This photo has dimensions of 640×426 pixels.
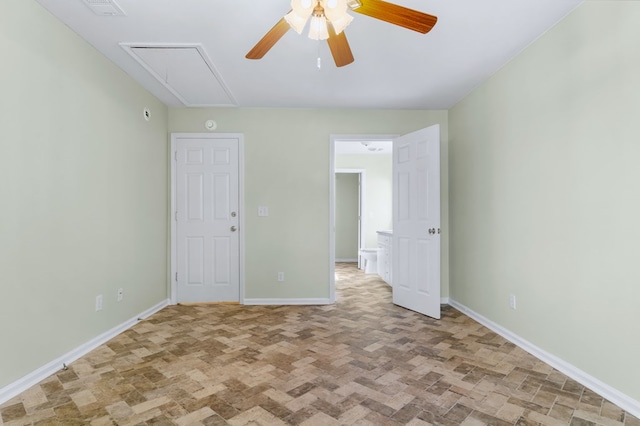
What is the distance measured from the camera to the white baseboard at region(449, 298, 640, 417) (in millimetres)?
1876

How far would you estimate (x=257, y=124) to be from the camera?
425 centimetres

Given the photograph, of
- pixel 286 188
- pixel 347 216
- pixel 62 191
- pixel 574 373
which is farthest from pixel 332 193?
pixel 347 216

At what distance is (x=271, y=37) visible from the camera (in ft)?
5.94

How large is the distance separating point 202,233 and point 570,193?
12.3 feet

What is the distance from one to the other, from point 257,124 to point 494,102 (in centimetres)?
267

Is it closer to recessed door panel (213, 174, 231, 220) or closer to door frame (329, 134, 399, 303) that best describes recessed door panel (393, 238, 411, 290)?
door frame (329, 134, 399, 303)

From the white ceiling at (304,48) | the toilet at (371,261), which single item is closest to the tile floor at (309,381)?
the white ceiling at (304,48)

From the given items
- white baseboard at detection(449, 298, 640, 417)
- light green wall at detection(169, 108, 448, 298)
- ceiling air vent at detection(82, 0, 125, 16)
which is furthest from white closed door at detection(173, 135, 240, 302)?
white baseboard at detection(449, 298, 640, 417)

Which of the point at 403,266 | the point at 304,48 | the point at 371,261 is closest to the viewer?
the point at 304,48

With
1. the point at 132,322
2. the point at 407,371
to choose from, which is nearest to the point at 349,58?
the point at 407,371

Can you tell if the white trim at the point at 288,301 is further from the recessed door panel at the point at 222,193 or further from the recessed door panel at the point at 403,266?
the recessed door panel at the point at 222,193

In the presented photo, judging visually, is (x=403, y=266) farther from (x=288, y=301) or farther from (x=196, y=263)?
(x=196, y=263)

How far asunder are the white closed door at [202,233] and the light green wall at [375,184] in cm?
366

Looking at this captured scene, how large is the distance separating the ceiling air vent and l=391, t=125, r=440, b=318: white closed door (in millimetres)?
2957
